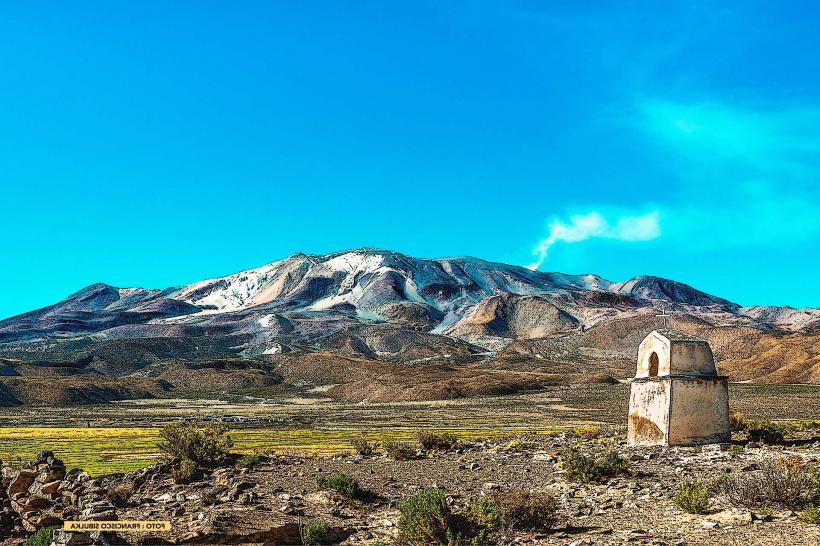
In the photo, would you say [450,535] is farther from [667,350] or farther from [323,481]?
[667,350]

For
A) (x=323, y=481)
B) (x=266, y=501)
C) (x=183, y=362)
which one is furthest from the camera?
(x=183, y=362)

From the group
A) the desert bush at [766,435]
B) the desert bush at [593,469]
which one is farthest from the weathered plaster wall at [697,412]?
the desert bush at [593,469]

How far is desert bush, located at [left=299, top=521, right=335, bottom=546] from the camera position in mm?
12352

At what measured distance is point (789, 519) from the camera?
1165 cm

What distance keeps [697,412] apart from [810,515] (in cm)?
1051

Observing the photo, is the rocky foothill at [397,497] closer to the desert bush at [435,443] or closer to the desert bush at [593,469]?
the desert bush at [593,469]

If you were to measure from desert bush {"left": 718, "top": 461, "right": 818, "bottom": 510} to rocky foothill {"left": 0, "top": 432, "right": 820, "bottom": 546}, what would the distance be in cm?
15

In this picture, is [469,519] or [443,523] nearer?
[443,523]

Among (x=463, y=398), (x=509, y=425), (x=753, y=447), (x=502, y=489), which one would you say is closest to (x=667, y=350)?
(x=753, y=447)

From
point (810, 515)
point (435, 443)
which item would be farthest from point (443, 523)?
point (435, 443)

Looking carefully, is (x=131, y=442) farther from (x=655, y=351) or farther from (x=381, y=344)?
(x=381, y=344)

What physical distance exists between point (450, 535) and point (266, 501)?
18.9ft

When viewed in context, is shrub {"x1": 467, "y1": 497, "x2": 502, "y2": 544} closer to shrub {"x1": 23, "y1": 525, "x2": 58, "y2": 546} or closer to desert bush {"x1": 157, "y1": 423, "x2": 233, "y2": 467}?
shrub {"x1": 23, "y1": 525, "x2": 58, "y2": 546}

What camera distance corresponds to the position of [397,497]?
16.5 meters
